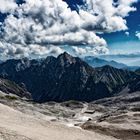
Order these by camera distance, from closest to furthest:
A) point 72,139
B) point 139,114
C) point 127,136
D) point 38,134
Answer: point 38,134, point 72,139, point 127,136, point 139,114

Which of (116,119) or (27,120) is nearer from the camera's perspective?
(27,120)

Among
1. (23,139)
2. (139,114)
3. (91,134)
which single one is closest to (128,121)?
(139,114)

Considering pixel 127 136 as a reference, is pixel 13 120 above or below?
above

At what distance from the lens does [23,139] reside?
138 ft

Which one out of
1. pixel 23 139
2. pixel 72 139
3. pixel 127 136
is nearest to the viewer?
pixel 23 139

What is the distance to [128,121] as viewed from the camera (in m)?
114

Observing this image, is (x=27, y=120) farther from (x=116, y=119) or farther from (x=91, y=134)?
(x=116, y=119)

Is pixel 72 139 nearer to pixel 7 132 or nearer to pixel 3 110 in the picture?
pixel 7 132

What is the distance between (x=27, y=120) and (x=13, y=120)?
12.9 ft

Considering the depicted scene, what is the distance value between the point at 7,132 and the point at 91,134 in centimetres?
2325

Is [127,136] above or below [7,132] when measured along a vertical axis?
below

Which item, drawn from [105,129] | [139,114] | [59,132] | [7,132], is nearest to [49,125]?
[59,132]

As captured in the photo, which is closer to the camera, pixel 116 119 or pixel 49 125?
pixel 49 125

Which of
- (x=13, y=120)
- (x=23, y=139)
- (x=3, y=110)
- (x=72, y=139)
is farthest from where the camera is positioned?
(x=3, y=110)
